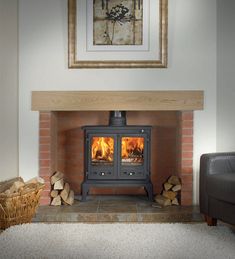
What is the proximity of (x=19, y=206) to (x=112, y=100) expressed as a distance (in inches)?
51.8

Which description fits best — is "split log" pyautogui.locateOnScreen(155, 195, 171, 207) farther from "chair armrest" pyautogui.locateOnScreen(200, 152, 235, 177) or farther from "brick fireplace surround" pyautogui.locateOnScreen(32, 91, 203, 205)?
"chair armrest" pyautogui.locateOnScreen(200, 152, 235, 177)

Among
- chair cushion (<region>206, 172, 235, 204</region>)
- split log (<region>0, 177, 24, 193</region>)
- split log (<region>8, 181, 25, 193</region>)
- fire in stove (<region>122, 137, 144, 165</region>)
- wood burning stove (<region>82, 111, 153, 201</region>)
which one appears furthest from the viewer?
fire in stove (<region>122, 137, 144, 165</region>)

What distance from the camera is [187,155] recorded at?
420 cm

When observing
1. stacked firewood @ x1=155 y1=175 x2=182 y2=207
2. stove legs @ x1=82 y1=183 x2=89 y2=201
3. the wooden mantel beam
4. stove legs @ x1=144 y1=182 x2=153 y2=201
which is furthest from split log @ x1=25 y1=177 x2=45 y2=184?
stacked firewood @ x1=155 y1=175 x2=182 y2=207

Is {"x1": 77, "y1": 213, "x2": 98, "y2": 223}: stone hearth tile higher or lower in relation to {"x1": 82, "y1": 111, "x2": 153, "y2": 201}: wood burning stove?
lower

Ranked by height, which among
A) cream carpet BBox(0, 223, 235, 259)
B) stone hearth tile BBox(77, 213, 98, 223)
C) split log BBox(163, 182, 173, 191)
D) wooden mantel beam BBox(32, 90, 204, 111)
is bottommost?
cream carpet BBox(0, 223, 235, 259)

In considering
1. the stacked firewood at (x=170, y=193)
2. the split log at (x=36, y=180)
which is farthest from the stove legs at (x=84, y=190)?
the stacked firewood at (x=170, y=193)

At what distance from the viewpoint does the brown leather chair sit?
10.9 feet

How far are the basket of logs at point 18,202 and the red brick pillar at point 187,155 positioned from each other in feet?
4.45

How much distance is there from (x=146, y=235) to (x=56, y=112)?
5.70 ft

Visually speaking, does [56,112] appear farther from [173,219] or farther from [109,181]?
[173,219]

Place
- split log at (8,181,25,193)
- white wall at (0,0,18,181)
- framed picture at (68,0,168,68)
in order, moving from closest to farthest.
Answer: split log at (8,181,25,193) → white wall at (0,0,18,181) → framed picture at (68,0,168,68)

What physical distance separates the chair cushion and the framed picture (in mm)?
1239

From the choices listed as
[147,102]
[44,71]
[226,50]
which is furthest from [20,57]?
[226,50]
